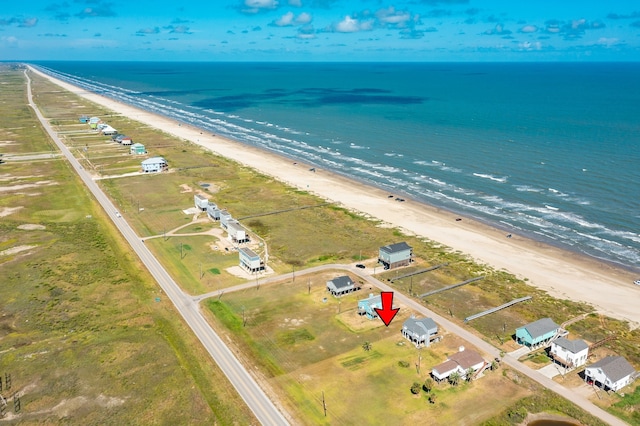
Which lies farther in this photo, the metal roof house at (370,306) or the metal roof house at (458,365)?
the metal roof house at (370,306)

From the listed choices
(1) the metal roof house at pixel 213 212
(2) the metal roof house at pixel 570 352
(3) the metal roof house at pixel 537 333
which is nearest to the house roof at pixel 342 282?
(3) the metal roof house at pixel 537 333

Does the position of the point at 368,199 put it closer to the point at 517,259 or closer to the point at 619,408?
the point at 517,259

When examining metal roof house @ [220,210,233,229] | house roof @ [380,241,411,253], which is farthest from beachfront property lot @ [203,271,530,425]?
metal roof house @ [220,210,233,229]

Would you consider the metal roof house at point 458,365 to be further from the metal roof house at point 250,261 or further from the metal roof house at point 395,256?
the metal roof house at point 250,261

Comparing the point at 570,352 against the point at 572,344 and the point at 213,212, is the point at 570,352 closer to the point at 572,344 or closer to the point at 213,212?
the point at 572,344

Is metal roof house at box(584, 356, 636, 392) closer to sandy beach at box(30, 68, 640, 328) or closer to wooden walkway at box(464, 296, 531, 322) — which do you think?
wooden walkway at box(464, 296, 531, 322)

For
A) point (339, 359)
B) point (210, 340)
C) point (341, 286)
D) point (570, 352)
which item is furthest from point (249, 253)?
point (570, 352)
